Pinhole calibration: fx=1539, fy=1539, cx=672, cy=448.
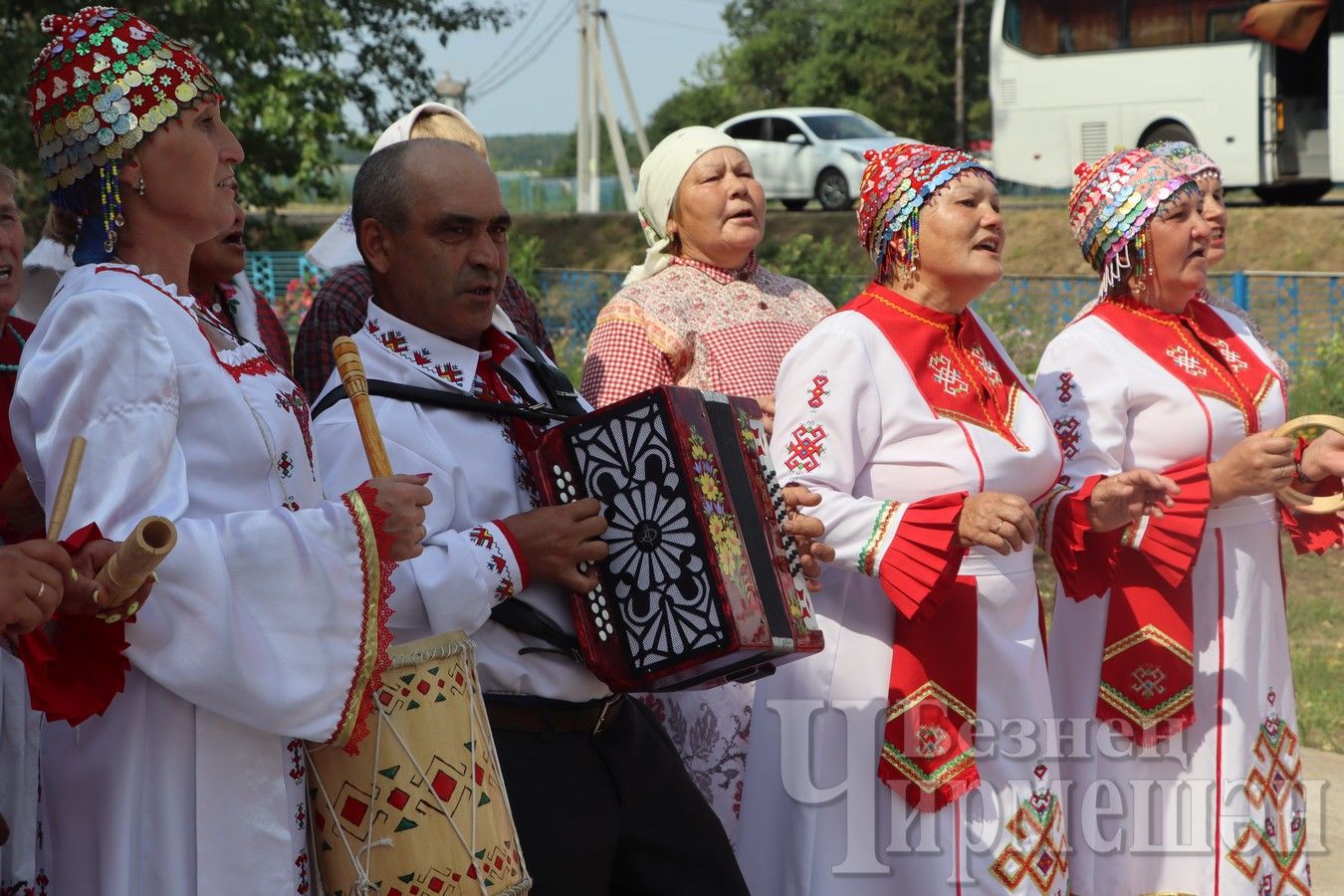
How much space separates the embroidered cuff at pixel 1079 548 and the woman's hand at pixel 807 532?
0.84m

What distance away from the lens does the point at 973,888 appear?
3.51 meters

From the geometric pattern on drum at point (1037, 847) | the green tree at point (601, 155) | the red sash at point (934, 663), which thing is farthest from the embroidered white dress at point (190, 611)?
the green tree at point (601, 155)

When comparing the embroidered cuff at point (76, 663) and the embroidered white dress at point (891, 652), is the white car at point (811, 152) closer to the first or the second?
the embroidered white dress at point (891, 652)

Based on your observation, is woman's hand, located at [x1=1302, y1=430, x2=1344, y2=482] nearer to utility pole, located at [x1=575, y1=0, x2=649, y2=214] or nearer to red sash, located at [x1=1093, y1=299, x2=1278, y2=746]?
red sash, located at [x1=1093, y1=299, x2=1278, y2=746]

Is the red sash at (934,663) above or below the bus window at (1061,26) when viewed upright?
below

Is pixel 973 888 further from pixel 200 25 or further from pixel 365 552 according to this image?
pixel 200 25

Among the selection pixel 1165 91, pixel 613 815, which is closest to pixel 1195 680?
pixel 613 815

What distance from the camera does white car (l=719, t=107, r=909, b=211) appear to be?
2417 centimetres

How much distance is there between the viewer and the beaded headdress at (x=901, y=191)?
3689 mm

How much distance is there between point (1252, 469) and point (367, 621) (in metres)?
2.53

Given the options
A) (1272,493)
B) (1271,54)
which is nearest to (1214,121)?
(1271,54)

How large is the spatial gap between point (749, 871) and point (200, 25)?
1146cm

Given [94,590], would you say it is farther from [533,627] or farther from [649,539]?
[649,539]

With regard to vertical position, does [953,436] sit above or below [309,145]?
below
